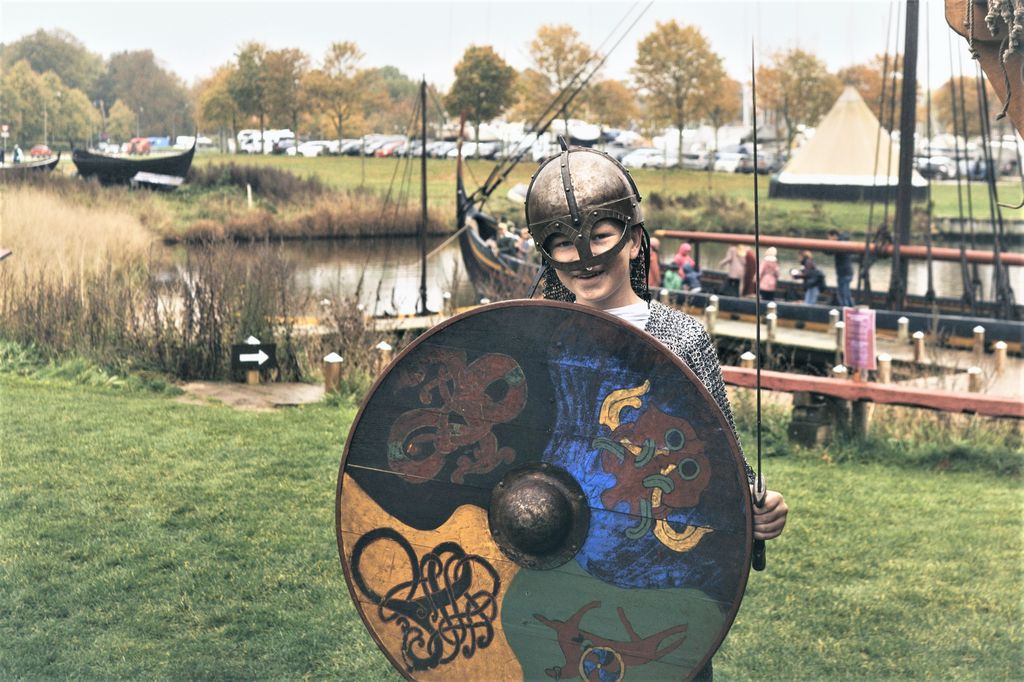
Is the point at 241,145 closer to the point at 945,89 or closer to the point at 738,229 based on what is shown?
the point at 738,229

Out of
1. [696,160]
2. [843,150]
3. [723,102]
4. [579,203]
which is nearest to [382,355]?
[579,203]

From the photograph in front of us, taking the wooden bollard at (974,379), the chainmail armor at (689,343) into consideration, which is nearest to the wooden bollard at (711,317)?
the wooden bollard at (974,379)

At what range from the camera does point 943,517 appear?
20.9 feet

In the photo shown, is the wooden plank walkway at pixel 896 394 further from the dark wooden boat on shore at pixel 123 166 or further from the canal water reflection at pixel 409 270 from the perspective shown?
the dark wooden boat on shore at pixel 123 166

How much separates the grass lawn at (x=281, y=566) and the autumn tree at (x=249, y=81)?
4504 centimetres

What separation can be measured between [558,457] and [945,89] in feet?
227

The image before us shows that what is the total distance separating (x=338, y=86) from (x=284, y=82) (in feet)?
7.48

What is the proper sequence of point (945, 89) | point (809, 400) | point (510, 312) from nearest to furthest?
point (510, 312) < point (809, 400) < point (945, 89)

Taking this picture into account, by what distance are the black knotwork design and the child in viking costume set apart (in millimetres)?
516

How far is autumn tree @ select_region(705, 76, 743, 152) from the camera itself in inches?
1937

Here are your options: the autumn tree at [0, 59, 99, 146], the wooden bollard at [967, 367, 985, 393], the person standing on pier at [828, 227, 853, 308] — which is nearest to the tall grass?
the wooden bollard at [967, 367, 985, 393]

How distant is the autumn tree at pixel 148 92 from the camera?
179ft

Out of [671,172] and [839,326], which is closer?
[839,326]

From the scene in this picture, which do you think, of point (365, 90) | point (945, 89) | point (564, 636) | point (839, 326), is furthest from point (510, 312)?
point (945, 89)
